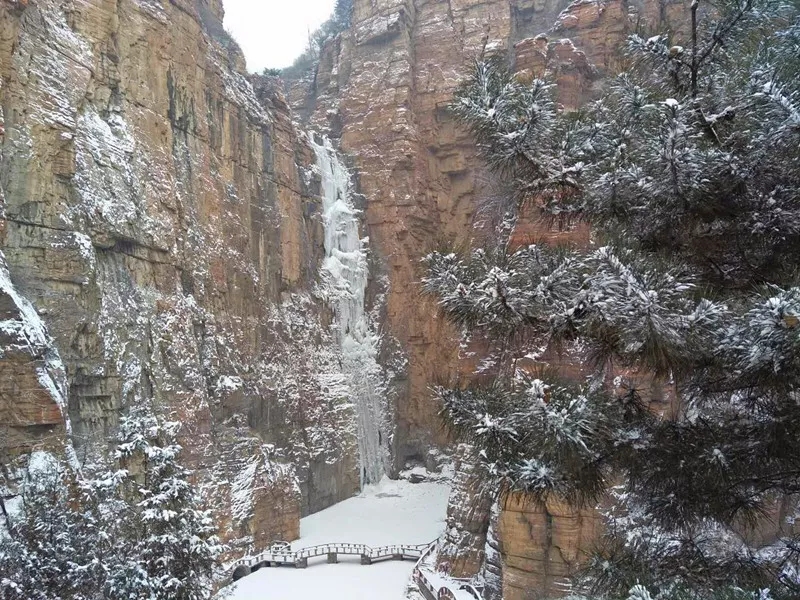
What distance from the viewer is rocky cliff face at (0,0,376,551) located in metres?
11.6

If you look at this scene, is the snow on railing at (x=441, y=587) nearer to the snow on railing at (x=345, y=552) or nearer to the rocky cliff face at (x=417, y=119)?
the snow on railing at (x=345, y=552)

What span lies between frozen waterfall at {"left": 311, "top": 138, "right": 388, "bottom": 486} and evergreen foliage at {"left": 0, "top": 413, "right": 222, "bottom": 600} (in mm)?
13765

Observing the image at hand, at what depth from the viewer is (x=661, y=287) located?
239cm

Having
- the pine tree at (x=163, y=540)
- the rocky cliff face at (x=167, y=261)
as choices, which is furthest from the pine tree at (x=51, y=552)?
the rocky cliff face at (x=167, y=261)

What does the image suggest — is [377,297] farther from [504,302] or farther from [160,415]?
[504,302]

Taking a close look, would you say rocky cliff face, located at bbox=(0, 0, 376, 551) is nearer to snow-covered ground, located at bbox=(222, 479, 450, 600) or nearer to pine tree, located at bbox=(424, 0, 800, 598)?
snow-covered ground, located at bbox=(222, 479, 450, 600)

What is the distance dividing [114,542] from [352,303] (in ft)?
52.9

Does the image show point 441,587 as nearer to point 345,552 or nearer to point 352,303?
point 345,552

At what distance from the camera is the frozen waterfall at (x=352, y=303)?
21.9 meters

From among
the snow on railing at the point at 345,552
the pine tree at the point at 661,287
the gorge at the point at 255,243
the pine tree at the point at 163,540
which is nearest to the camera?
the pine tree at the point at 661,287

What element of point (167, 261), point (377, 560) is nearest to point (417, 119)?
point (167, 261)

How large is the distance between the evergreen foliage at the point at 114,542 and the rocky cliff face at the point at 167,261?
3143 mm

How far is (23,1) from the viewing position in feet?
38.0

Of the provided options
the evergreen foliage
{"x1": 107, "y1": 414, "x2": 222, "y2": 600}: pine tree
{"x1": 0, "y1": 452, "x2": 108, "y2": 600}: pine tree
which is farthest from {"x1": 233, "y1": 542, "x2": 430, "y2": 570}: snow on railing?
{"x1": 0, "y1": 452, "x2": 108, "y2": 600}: pine tree
